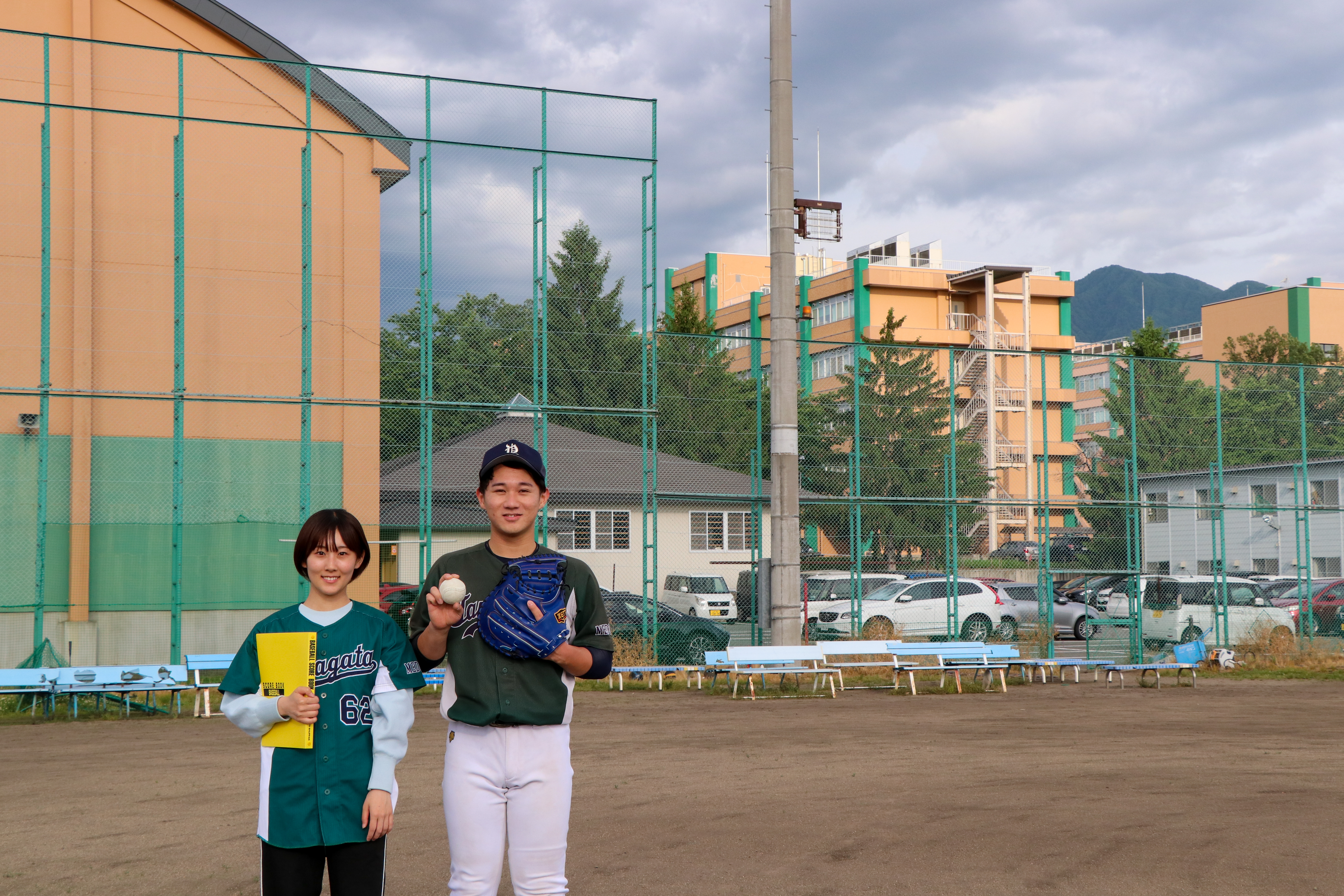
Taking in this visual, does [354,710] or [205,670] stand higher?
[354,710]

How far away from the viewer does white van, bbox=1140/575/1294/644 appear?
2273 centimetres

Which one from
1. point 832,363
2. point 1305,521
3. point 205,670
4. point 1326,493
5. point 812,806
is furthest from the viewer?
point 832,363

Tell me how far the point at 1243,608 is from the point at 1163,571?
1.80 metres

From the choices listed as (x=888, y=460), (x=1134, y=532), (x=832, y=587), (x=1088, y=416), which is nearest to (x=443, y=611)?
(x=832, y=587)

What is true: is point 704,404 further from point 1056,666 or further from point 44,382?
point 44,382

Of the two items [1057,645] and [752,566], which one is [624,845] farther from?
[1057,645]

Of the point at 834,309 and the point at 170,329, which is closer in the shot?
the point at 170,329

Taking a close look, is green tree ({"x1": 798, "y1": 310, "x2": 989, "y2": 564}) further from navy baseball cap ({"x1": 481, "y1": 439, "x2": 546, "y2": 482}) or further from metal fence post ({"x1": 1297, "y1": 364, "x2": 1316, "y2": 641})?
navy baseball cap ({"x1": 481, "y1": 439, "x2": 546, "y2": 482})

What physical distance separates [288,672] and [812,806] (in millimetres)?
5250

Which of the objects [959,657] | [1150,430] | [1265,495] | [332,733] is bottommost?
[959,657]

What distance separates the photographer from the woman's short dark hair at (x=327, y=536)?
3.76 metres

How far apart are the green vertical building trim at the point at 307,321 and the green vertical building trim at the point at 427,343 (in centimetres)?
154

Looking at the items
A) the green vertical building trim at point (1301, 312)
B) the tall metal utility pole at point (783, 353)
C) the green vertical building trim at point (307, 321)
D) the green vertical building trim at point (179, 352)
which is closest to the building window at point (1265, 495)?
the tall metal utility pole at point (783, 353)

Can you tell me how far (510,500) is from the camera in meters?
4.02
